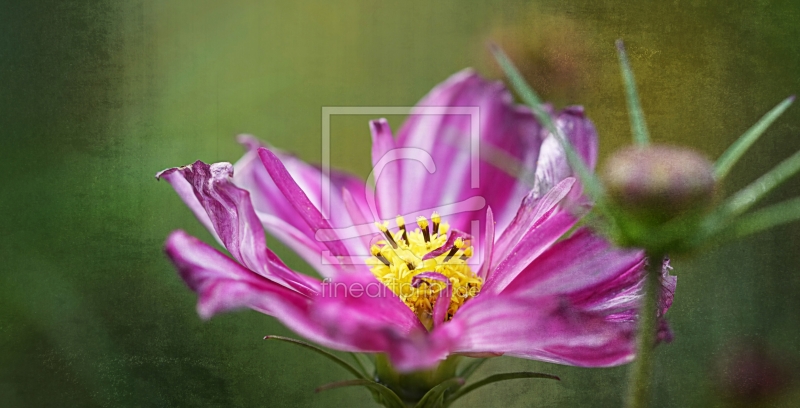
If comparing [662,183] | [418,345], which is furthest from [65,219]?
[662,183]

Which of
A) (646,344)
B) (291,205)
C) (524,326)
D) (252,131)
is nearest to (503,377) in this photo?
(524,326)

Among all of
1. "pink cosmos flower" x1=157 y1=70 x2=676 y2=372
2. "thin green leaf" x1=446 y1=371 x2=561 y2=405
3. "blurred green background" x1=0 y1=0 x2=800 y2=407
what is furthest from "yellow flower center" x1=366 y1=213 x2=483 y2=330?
"blurred green background" x1=0 y1=0 x2=800 y2=407

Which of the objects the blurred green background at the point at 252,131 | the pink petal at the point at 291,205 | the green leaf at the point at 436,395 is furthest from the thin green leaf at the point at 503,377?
the blurred green background at the point at 252,131

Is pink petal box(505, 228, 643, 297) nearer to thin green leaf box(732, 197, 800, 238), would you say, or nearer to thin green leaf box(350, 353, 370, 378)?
thin green leaf box(350, 353, 370, 378)

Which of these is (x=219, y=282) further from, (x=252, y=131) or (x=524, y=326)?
(x=252, y=131)

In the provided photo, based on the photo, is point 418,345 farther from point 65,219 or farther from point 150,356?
point 65,219
